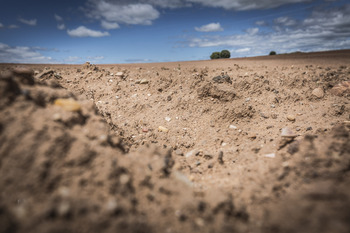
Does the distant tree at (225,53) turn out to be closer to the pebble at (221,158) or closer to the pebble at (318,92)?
the pebble at (318,92)

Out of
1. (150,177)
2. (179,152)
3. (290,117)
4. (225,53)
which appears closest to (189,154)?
(179,152)

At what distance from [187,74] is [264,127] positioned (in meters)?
2.25

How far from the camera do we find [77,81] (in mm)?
4414

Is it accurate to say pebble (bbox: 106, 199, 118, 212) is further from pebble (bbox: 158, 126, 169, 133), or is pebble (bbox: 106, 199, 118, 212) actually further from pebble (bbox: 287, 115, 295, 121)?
pebble (bbox: 287, 115, 295, 121)

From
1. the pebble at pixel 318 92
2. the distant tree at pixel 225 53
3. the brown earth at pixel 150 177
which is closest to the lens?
the brown earth at pixel 150 177

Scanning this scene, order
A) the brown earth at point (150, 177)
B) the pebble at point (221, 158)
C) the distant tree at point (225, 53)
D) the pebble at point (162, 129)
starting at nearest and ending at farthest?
the brown earth at point (150, 177)
the pebble at point (221, 158)
the pebble at point (162, 129)
the distant tree at point (225, 53)

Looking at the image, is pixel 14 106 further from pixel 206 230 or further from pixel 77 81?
pixel 77 81

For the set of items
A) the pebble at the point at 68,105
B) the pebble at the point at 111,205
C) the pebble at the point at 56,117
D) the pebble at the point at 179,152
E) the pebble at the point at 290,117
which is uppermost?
the pebble at the point at 68,105

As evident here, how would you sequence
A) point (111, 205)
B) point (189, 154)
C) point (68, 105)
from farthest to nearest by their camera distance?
point (189, 154)
point (68, 105)
point (111, 205)

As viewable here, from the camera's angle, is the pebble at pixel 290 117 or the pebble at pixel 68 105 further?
the pebble at pixel 290 117

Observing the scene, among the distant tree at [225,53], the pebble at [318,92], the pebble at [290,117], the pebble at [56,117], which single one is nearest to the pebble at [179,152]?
the pebble at [56,117]

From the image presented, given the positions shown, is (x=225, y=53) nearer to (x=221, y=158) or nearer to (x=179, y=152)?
(x=179, y=152)

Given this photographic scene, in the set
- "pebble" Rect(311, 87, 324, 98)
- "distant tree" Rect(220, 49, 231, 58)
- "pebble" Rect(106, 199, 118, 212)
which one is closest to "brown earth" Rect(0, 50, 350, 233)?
"pebble" Rect(106, 199, 118, 212)

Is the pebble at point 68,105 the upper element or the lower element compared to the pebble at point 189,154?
upper
